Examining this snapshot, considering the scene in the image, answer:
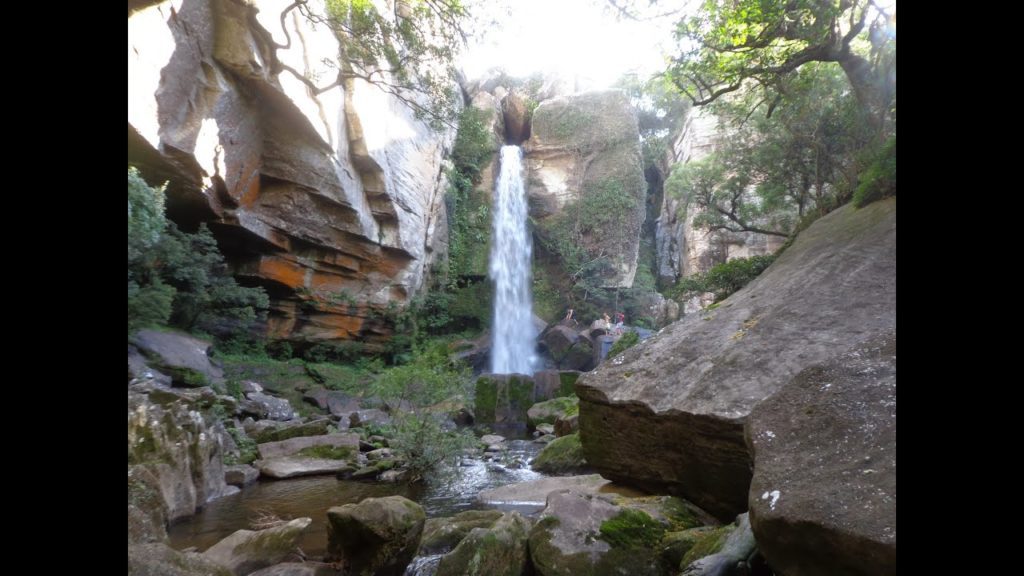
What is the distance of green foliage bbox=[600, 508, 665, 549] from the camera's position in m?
3.48

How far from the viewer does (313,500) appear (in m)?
6.48

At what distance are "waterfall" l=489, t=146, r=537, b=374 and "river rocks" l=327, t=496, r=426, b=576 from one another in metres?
15.8

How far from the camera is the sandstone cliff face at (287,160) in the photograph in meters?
10.0

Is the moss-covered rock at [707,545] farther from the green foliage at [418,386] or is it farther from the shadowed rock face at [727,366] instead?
Result: the green foliage at [418,386]

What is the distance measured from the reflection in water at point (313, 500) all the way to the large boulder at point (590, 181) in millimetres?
16419

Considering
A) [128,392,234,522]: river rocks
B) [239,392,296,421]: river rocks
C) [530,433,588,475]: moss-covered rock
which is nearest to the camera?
[128,392,234,522]: river rocks

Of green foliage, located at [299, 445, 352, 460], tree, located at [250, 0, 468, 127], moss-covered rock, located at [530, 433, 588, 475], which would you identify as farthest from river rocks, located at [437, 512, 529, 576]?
tree, located at [250, 0, 468, 127]

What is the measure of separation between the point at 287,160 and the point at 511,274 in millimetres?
11175

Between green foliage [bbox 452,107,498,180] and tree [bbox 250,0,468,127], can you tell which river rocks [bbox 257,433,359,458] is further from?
green foliage [bbox 452,107,498,180]

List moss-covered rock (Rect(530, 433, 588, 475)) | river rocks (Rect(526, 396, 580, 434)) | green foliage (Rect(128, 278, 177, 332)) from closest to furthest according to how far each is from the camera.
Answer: green foliage (Rect(128, 278, 177, 332))
moss-covered rock (Rect(530, 433, 588, 475))
river rocks (Rect(526, 396, 580, 434))

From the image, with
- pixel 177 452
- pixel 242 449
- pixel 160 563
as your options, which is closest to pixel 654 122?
pixel 242 449
